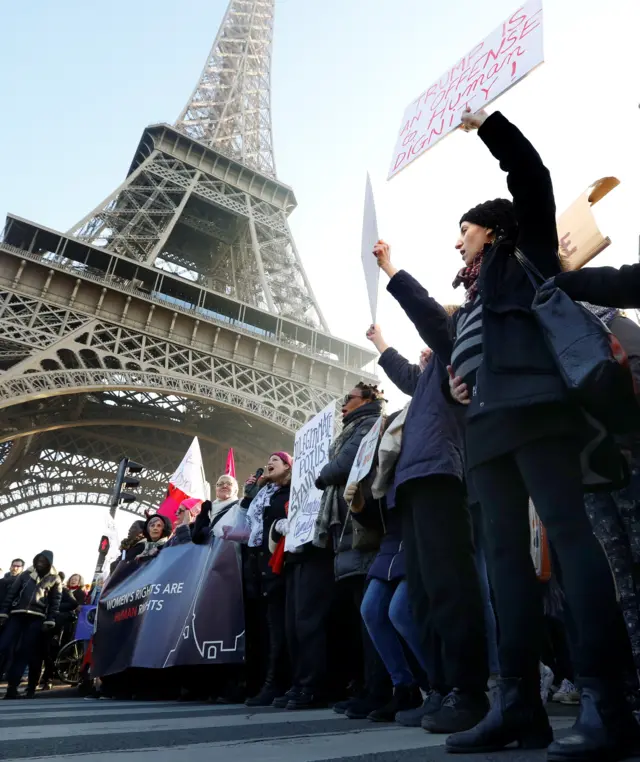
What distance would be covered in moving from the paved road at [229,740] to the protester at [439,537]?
182 millimetres

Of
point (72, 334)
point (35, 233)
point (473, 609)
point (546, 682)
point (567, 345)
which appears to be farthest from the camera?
point (35, 233)

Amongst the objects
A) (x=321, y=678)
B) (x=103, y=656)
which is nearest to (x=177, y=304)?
(x=103, y=656)

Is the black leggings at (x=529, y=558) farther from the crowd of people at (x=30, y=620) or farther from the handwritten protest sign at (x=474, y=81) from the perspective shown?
the crowd of people at (x=30, y=620)

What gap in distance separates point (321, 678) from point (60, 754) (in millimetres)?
1777

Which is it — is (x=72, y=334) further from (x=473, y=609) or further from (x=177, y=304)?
(x=473, y=609)

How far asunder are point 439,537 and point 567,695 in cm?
164

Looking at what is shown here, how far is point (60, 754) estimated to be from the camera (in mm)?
1464

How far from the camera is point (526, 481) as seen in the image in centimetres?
153

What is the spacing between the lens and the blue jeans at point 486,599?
7.60 ft

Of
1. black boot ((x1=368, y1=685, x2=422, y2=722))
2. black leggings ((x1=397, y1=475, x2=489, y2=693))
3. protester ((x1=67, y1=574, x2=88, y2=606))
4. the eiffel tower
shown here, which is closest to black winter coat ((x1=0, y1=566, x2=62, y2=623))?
protester ((x1=67, y1=574, x2=88, y2=606))

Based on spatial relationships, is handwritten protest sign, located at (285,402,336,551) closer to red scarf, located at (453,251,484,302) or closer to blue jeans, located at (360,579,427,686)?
blue jeans, located at (360,579,427,686)

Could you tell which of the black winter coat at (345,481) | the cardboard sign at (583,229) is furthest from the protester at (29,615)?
the cardboard sign at (583,229)

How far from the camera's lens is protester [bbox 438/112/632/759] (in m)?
1.31

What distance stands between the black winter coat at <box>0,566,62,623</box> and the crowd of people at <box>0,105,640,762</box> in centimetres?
386
